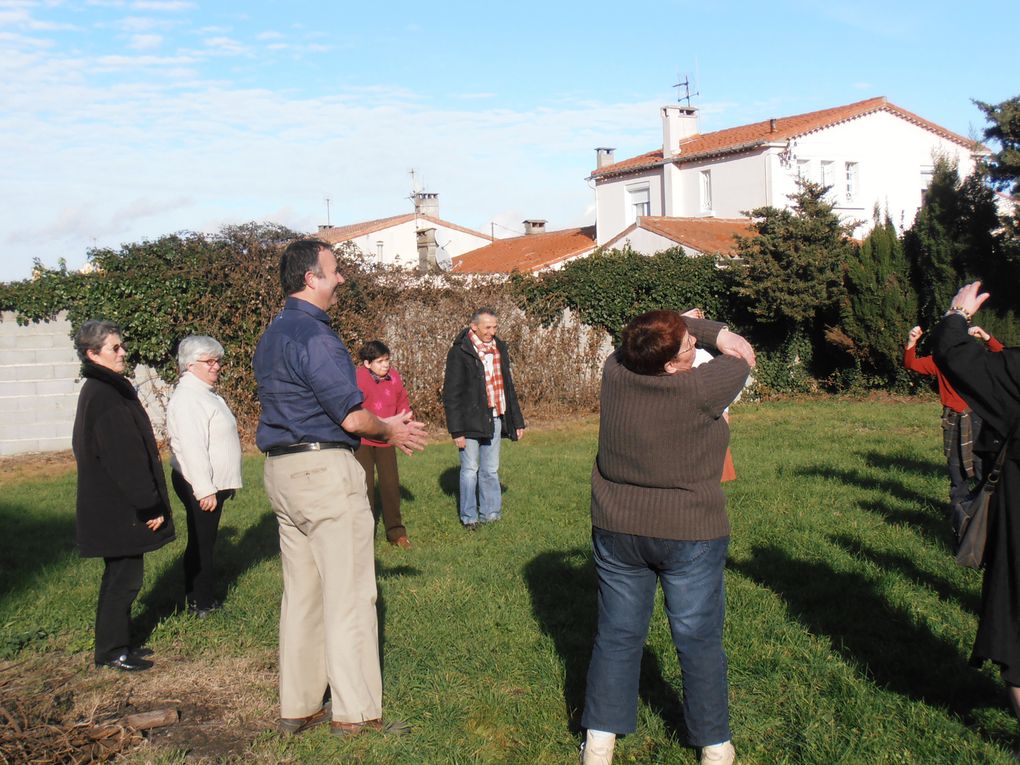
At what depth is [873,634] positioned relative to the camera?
5.45 metres

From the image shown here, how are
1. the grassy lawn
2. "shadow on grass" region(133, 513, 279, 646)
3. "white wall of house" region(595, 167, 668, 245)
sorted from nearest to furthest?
the grassy lawn < "shadow on grass" region(133, 513, 279, 646) < "white wall of house" region(595, 167, 668, 245)

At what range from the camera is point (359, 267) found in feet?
50.7

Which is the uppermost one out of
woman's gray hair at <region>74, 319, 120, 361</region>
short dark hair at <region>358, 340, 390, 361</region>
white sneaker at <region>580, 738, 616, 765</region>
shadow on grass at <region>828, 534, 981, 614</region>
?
woman's gray hair at <region>74, 319, 120, 361</region>

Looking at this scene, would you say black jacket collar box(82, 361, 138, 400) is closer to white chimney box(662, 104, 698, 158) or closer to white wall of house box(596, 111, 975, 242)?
white wall of house box(596, 111, 975, 242)

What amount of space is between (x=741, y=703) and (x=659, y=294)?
603 inches

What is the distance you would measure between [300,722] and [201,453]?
212cm

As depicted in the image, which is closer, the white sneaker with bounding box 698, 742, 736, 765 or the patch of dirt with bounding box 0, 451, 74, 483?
the white sneaker with bounding box 698, 742, 736, 765

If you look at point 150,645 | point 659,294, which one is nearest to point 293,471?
point 150,645

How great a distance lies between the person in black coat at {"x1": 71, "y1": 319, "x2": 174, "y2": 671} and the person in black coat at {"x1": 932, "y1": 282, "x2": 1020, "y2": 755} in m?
4.19

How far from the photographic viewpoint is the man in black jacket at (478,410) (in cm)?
858

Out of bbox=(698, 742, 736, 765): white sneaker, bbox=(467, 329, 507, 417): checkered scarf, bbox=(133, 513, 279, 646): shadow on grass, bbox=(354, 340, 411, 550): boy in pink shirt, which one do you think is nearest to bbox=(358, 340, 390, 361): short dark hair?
bbox=(354, 340, 411, 550): boy in pink shirt

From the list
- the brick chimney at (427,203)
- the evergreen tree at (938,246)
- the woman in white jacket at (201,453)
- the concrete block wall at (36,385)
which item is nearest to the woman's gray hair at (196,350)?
the woman in white jacket at (201,453)

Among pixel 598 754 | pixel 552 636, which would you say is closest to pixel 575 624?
pixel 552 636

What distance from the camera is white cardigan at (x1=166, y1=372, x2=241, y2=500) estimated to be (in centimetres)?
590
